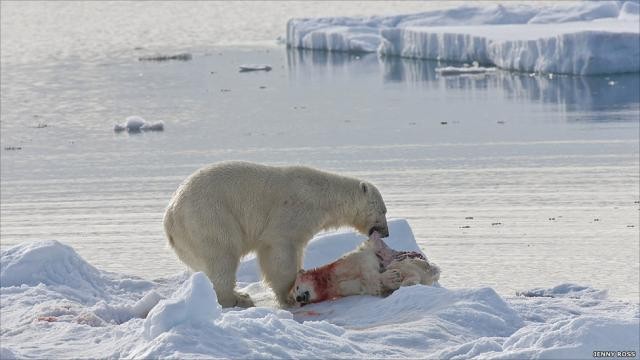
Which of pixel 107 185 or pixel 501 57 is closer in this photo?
pixel 107 185

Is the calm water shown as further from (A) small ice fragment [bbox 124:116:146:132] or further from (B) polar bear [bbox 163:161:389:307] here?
(B) polar bear [bbox 163:161:389:307]

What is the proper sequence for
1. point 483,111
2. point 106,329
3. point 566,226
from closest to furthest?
point 106,329, point 566,226, point 483,111

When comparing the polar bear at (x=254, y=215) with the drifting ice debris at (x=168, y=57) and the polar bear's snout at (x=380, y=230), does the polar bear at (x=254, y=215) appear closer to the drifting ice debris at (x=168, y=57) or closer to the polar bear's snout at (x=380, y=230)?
the polar bear's snout at (x=380, y=230)

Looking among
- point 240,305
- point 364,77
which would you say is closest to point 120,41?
point 364,77

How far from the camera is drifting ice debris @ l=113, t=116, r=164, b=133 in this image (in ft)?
78.7

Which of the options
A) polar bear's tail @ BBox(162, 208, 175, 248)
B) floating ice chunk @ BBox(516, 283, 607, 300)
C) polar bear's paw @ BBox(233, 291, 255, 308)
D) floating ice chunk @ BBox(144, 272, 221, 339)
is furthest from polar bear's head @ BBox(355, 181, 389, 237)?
floating ice chunk @ BBox(144, 272, 221, 339)

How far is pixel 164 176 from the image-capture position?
18281mm

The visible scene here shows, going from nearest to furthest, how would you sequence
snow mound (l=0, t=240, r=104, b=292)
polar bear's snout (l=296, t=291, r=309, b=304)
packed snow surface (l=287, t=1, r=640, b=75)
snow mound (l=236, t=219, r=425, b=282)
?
1. polar bear's snout (l=296, t=291, r=309, b=304)
2. snow mound (l=0, t=240, r=104, b=292)
3. snow mound (l=236, t=219, r=425, b=282)
4. packed snow surface (l=287, t=1, r=640, b=75)

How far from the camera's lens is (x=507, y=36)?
33.2 m

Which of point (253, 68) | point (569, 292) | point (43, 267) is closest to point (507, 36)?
point (253, 68)

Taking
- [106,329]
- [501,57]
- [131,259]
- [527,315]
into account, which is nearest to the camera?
[106,329]

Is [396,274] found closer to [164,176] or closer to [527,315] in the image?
[527,315]

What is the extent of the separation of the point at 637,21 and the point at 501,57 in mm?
4237

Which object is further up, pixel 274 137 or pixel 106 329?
pixel 106 329
